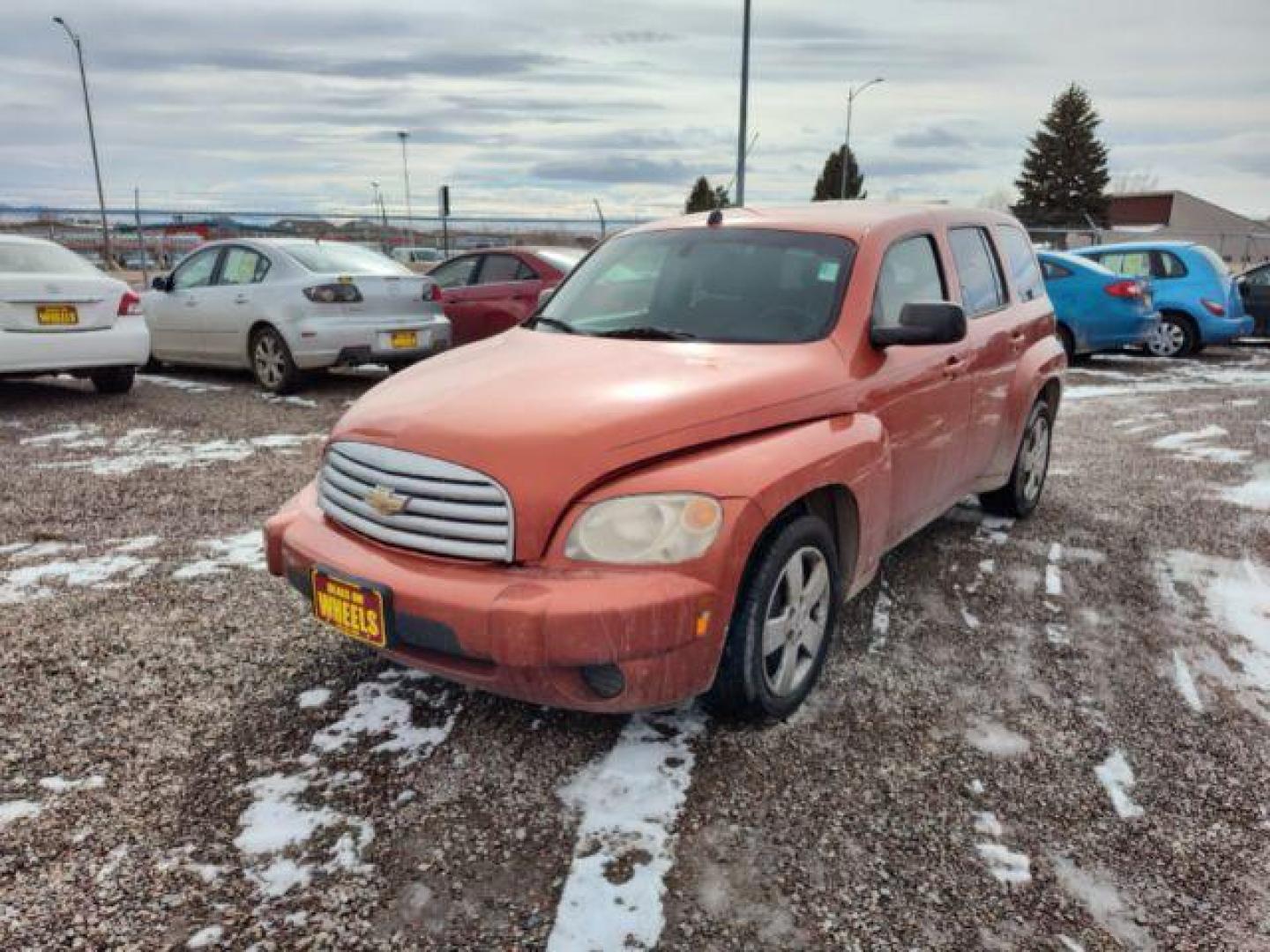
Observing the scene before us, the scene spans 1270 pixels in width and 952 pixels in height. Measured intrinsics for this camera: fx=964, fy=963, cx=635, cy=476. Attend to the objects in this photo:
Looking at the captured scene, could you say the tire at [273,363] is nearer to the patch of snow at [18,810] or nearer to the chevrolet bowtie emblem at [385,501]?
the chevrolet bowtie emblem at [385,501]

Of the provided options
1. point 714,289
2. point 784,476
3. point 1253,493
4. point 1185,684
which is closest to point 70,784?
point 784,476

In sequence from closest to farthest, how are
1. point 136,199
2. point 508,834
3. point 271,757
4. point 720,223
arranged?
point 508,834
point 271,757
point 720,223
point 136,199

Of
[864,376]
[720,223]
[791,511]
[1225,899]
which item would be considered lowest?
[1225,899]

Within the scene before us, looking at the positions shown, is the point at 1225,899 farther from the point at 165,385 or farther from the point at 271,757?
the point at 165,385

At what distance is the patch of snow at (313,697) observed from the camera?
3.24 m

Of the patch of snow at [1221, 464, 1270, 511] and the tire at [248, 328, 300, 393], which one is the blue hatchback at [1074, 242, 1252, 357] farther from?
the tire at [248, 328, 300, 393]

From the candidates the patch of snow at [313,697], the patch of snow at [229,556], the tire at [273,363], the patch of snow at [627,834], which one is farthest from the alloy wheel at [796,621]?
the tire at [273,363]

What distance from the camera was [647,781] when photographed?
2.82 m

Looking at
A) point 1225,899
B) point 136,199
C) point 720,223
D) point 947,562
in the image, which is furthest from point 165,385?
point 136,199

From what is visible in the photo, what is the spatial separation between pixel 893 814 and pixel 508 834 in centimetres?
107

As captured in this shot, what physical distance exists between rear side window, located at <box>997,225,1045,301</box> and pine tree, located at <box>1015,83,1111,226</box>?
5779 centimetres

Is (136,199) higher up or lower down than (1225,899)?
higher up

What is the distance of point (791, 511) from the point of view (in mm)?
3025

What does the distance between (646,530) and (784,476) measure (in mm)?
472
